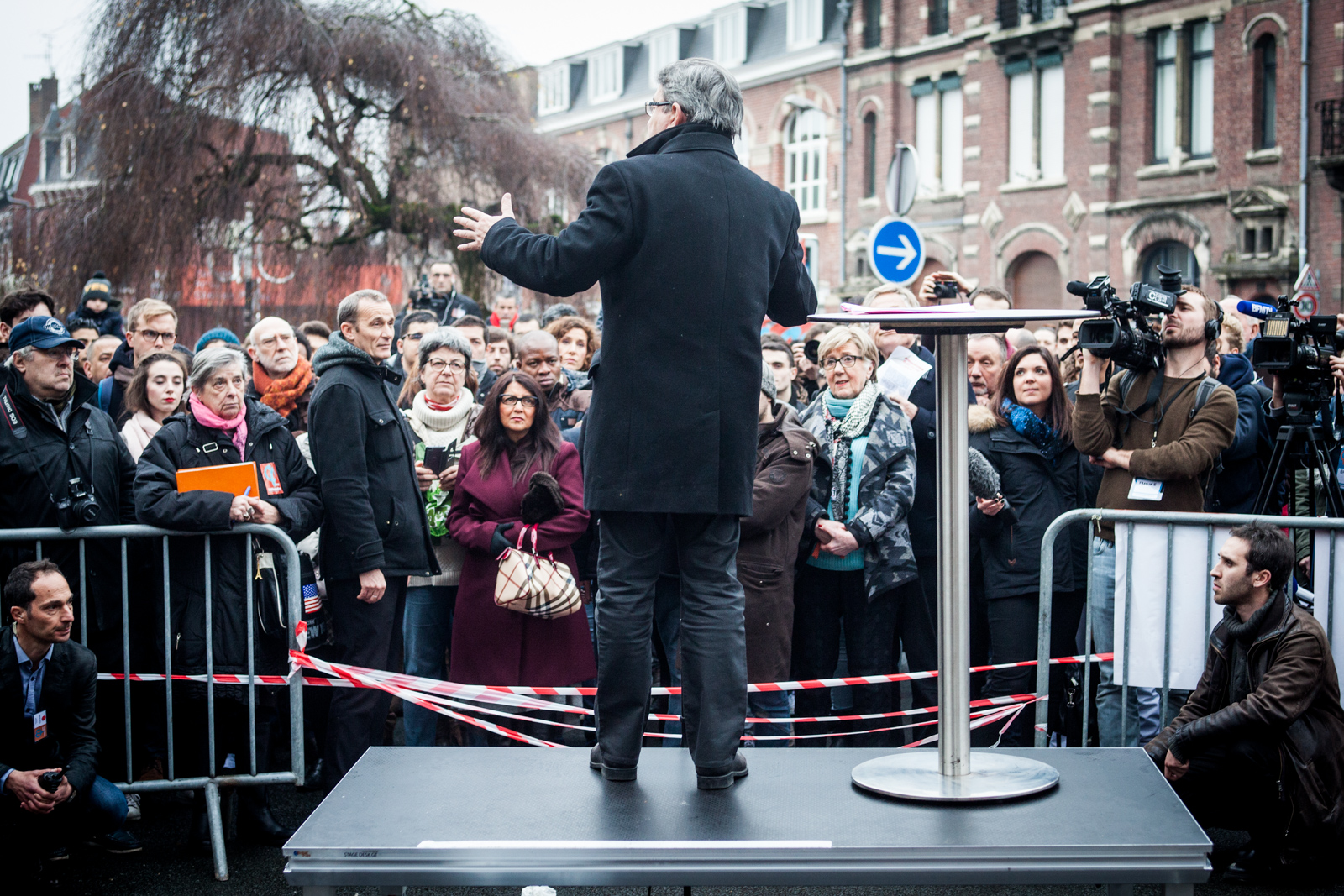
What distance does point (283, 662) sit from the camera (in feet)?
17.2

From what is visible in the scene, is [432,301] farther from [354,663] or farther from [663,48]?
[663,48]

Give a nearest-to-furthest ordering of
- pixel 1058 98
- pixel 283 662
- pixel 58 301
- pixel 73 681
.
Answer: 1. pixel 73 681
2. pixel 283 662
3. pixel 58 301
4. pixel 1058 98

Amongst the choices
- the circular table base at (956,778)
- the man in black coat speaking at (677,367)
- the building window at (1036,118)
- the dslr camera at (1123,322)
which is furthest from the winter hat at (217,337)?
the building window at (1036,118)

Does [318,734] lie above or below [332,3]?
below

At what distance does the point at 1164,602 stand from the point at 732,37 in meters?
36.4

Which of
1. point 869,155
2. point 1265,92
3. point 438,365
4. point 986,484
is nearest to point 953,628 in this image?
point 986,484

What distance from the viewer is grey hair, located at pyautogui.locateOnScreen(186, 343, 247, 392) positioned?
5.14 meters

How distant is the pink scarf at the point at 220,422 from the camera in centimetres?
516

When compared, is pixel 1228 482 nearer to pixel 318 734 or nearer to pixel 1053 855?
pixel 1053 855

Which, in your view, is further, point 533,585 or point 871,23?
point 871,23

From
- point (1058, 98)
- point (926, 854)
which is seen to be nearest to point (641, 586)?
point (926, 854)

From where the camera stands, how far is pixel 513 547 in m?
5.55

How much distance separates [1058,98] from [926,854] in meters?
28.3

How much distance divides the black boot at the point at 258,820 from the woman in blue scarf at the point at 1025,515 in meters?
3.09
